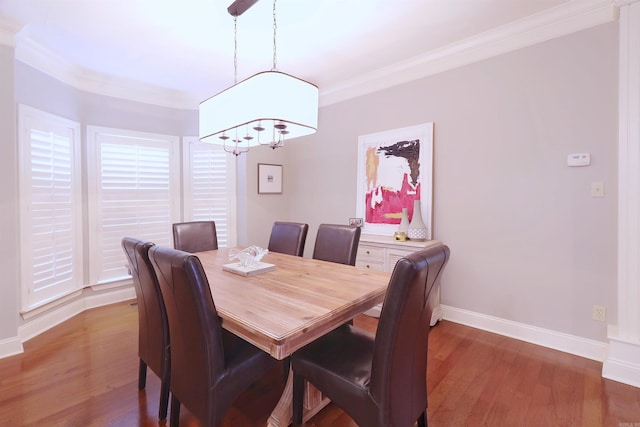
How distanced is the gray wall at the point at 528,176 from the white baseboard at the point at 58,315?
3675 millimetres

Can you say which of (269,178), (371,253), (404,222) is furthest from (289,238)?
(269,178)

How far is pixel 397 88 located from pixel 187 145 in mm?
2727

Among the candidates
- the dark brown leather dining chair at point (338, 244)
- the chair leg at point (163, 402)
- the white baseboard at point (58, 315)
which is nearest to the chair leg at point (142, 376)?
the chair leg at point (163, 402)

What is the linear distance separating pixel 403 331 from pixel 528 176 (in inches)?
81.8

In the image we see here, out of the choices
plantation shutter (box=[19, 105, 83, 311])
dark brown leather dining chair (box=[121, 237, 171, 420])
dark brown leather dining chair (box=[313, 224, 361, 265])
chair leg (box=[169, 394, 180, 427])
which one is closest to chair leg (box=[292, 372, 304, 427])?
chair leg (box=[169, 394, 180, 427])

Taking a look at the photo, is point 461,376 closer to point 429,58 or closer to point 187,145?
point 429,58

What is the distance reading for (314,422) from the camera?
1.60 m

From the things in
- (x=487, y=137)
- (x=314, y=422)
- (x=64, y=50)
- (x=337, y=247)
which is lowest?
(x=314, y=422)

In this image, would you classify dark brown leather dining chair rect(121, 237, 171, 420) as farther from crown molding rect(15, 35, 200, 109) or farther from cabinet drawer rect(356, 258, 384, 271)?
crown molding rect(15, 35, 200, 109)

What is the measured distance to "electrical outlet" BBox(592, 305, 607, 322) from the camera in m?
2.16

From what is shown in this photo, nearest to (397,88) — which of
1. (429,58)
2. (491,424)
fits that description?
(429,58)

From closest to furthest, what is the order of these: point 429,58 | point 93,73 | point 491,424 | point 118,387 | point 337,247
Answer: point 491,424 → point 118,387 → point 337,247 → point 429,58 → point 93,73

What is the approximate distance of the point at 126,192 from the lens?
3.48m

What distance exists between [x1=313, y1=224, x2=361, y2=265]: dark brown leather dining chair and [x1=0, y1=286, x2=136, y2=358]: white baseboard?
2467 mm
